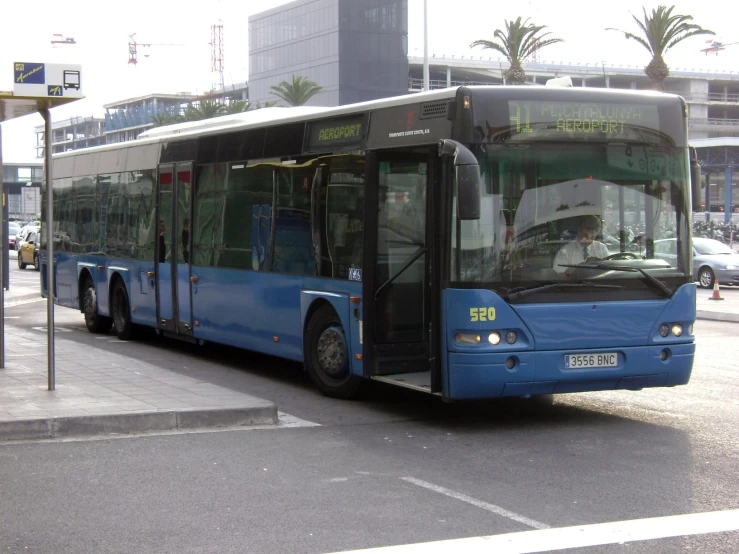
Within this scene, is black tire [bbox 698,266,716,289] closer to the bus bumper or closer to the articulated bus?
the articulated bus

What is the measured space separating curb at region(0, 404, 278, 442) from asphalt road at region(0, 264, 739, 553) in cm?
21

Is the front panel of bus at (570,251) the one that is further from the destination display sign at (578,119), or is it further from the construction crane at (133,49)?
the construction crane at (133,49)

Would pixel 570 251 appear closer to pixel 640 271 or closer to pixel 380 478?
pixel 640 271

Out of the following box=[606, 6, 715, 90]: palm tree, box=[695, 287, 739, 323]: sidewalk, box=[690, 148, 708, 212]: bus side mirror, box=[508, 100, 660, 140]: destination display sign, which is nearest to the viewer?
box=[508, 100, 660, 140]: destination display sign

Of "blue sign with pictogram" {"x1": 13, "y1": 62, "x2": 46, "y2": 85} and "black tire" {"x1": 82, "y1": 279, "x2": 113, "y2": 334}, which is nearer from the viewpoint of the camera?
"blue sign with pictogram" {"x1": 13, "y1": 62, "x2": 46, "y2": 85}

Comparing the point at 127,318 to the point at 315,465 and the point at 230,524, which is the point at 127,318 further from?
the point at 230,524

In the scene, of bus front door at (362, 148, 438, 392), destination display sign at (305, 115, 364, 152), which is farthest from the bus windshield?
destination display sign at (305, 115, 364, 152)

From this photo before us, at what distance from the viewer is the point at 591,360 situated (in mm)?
9453

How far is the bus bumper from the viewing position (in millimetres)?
9148

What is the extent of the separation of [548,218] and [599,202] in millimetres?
537

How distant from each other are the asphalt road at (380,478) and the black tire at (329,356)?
0.65 feet

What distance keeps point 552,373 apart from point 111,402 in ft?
12.9

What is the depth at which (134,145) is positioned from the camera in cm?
1664

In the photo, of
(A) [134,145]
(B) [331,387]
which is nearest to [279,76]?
(A) [134,145]
